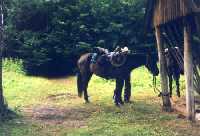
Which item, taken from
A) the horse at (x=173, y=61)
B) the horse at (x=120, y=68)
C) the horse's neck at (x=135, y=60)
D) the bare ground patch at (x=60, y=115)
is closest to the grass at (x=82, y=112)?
the bare ground patch at (x=60, y=115)

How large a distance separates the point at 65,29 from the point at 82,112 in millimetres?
8713

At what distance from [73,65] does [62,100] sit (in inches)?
231

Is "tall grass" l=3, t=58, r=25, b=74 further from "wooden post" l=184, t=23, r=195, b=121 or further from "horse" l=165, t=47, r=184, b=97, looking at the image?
"wooden post" l=184, t=23, r=195, b=121

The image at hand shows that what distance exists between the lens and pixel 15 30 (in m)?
23.5

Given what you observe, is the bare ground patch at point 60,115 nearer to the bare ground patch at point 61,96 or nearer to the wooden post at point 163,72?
the bare ground patch at point 61,96

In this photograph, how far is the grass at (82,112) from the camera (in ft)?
39.8

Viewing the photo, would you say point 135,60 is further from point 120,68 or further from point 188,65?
point 188,65

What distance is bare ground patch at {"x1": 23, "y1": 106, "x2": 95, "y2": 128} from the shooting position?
13.4 metres

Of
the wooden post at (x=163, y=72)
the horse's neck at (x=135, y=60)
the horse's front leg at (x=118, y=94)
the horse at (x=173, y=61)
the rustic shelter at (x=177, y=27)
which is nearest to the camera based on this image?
the rustic shelter at (x=177, y=27)

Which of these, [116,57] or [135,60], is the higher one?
[116,57]

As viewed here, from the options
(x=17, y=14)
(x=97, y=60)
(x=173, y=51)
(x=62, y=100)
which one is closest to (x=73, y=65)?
(x=17, y=14)

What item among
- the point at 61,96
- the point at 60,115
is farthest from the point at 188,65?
the point at 61,96

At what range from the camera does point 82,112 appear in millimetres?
14945

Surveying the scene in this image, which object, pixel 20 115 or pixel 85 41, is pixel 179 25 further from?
pixel 85 41
